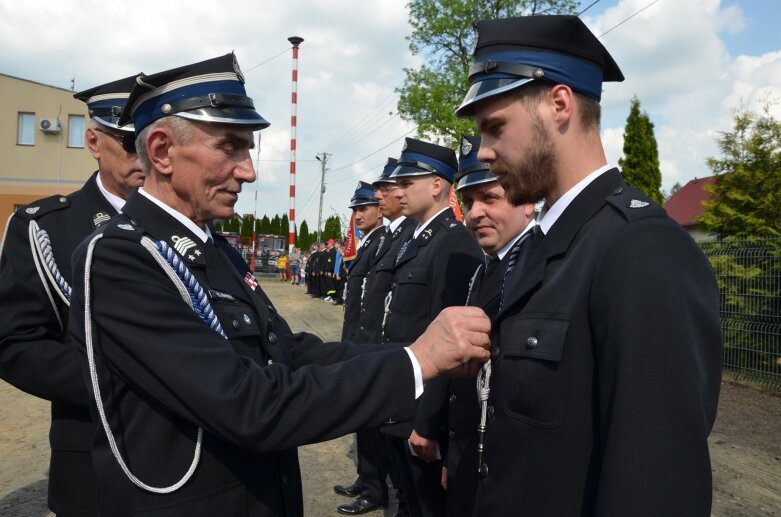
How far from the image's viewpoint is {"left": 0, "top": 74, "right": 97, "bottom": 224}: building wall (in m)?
31.7

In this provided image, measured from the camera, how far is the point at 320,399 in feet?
5.49

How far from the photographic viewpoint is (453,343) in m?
→ 1.81

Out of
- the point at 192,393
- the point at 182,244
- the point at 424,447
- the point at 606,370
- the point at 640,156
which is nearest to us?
the point at 606,370

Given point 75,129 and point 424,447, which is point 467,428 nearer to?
point 424,447

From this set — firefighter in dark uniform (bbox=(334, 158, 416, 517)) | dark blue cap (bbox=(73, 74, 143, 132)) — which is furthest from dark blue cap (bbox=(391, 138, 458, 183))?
dark blue cap (bbox=(73, 74, 143, 132))

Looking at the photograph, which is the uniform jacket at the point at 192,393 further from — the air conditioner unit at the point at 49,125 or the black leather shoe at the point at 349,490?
the air conditioner unit at the point at 49,125

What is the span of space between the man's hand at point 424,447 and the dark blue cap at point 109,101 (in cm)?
214

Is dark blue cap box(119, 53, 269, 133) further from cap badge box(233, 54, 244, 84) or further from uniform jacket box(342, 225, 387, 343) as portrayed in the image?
uniform jacket box(342, 225, 387, 343)

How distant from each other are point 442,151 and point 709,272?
365cm

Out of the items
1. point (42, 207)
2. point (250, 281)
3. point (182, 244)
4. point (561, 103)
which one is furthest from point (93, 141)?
point (561, 103)

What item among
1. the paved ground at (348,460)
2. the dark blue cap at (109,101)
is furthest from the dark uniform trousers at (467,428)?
the paved ground at (348,460)

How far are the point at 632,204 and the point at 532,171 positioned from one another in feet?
1.08

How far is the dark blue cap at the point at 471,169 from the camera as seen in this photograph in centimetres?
367

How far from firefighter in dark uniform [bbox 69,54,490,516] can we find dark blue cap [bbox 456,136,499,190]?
188cm
